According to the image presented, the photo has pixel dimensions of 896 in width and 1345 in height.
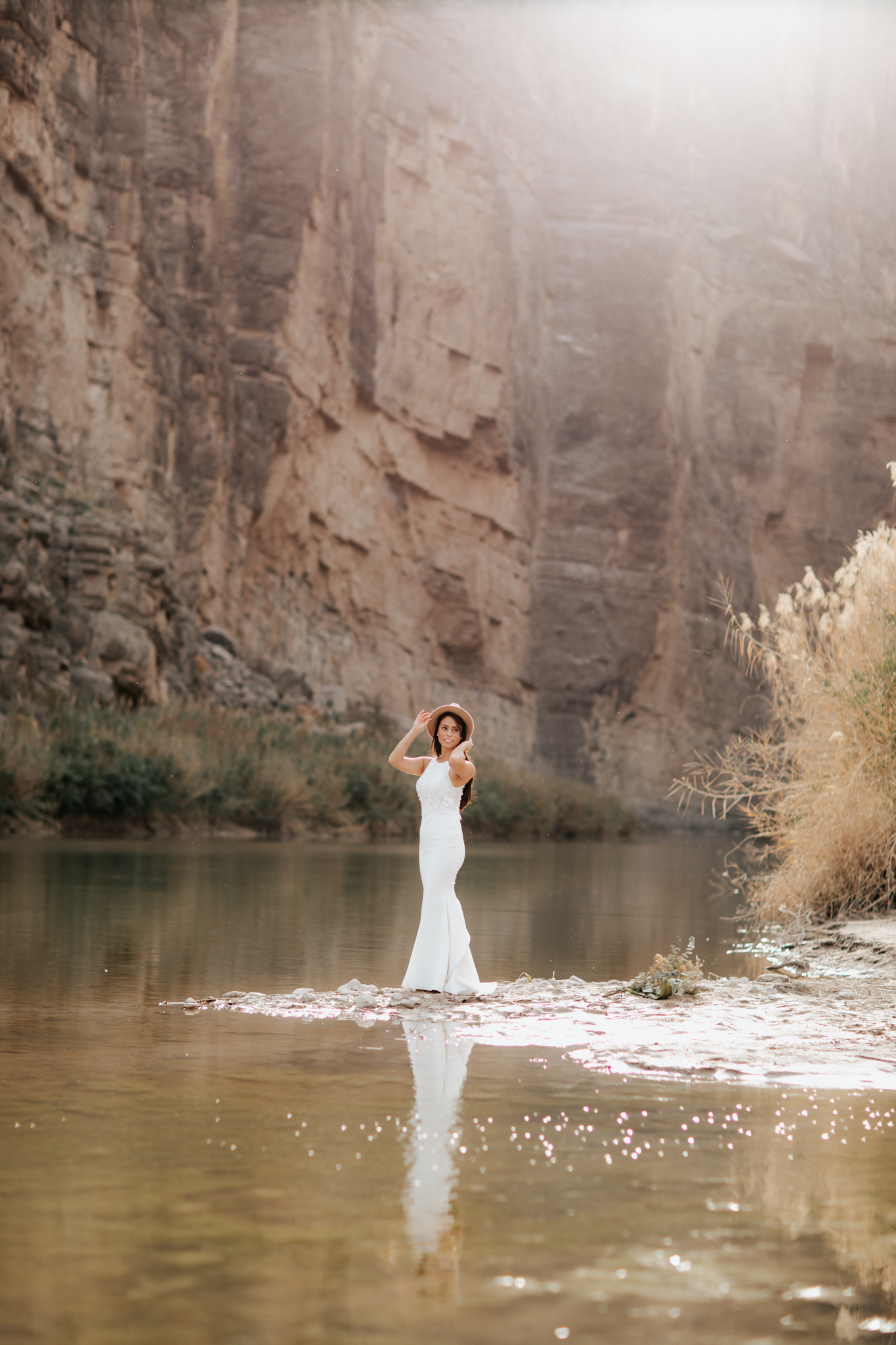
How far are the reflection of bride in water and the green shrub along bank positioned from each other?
1410cm

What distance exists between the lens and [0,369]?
2678 cm

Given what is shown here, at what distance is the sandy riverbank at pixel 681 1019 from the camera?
508 cm

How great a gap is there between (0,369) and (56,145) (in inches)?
211

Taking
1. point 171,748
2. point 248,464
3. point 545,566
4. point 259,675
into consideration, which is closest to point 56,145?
point 248,464

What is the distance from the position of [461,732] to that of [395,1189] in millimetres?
4280

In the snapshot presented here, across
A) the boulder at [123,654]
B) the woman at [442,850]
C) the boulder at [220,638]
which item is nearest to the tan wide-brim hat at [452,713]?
the woman at [442,850]

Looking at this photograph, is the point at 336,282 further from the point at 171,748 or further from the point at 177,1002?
the point at 177,1002

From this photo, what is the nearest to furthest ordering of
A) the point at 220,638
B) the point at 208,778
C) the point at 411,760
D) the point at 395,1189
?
the point at 395,1189
the point at 411,760
the point at 208,778
the point at 220,638

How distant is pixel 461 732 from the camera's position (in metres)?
7.57

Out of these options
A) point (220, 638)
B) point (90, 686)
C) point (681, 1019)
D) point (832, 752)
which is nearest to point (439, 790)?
point (681, 1019)

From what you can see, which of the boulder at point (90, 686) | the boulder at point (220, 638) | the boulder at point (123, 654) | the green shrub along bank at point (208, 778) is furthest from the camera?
the boulder at point (220, 638)

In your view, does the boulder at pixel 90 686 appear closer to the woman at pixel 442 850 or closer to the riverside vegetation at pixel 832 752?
the riverside vegetation at pixel 832 752

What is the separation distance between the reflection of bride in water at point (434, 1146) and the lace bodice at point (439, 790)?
180 cm

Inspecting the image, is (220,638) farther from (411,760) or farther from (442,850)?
(442,850)
